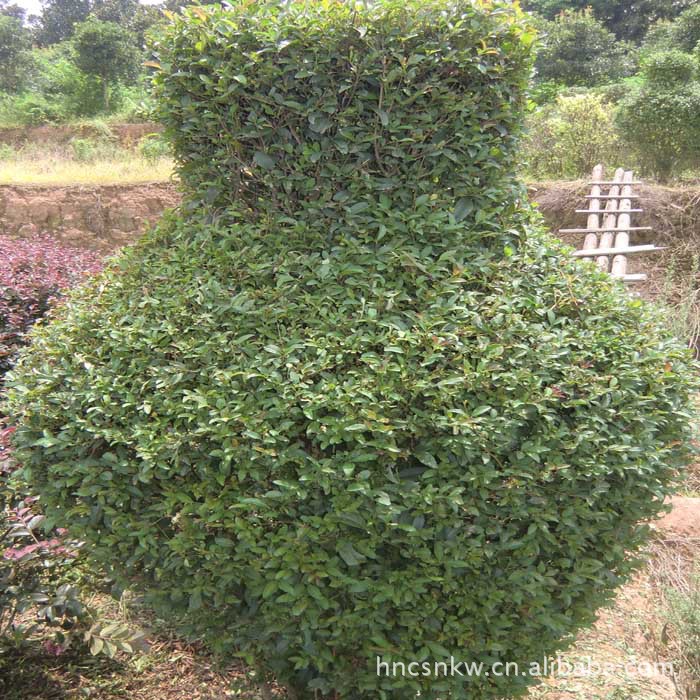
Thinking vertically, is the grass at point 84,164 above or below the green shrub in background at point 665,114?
below

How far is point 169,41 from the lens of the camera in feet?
6.59

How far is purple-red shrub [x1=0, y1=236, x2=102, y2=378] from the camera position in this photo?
3.44 m

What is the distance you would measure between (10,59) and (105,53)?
6869mm

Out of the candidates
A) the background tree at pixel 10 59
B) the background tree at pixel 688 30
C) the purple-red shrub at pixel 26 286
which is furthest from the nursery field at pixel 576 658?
the background tree at pixel 10 59

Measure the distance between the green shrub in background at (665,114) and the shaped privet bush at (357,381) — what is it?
9.86 meters

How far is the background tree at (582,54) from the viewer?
60.5ft

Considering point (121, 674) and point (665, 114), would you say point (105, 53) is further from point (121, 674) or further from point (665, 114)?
point (121, 674)

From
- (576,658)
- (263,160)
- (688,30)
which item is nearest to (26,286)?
(263,160)

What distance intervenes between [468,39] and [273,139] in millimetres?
664

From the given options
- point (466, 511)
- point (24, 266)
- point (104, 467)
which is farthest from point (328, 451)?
point (24, 266)

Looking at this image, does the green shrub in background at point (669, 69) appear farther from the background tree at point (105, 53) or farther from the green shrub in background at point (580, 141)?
the background tree at point (105, 53)

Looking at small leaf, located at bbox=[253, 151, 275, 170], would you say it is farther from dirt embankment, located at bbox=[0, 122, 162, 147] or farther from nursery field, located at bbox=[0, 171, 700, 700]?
dirt embankment, located at bbox=[0, 122, 162, 147]

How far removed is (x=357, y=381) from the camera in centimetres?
165

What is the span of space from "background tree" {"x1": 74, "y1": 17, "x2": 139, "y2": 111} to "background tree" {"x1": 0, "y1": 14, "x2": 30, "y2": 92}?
5.61m
